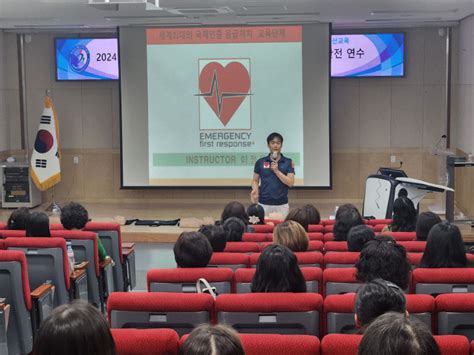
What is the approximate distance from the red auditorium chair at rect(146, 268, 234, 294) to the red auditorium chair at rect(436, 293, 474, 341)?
129 centimetres

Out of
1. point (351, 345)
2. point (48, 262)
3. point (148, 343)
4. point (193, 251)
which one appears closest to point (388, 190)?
point (48, 262)

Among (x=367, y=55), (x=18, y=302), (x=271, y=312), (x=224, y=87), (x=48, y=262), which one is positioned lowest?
(x=18, y=302)

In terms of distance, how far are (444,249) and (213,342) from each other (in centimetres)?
314

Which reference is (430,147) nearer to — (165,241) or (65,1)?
(165,241)

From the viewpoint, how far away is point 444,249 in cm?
480

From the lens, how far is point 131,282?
760 centimetres

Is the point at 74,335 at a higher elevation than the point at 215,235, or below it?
higher

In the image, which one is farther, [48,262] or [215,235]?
[48,262]

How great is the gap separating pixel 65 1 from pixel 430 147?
6.66 m

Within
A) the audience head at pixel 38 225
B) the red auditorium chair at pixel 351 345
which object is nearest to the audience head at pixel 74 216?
the audience head at pixel 38 225

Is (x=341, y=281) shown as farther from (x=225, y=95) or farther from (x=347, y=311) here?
(x=225, y=95)

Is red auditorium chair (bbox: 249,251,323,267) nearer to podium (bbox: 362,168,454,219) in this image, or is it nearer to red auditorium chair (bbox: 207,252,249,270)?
red auditorium chair (bbox: 207,252,249,270)

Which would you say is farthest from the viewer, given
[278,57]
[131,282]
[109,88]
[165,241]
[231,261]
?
[109,88]

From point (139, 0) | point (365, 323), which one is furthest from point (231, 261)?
point (139, 0)
